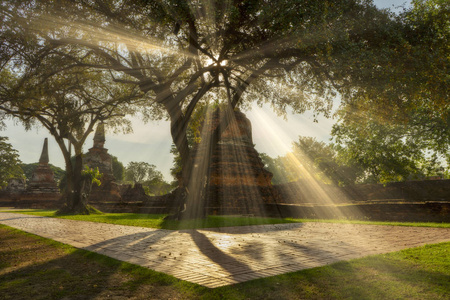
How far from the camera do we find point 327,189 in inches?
1065

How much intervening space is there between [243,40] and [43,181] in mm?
32667

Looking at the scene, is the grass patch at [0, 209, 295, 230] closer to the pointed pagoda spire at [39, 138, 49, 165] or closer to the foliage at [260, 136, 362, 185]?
the pointed pagoda spire at [39, 138, 49, 165]

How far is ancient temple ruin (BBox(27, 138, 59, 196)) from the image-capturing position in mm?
34500

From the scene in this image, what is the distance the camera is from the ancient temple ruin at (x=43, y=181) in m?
34.5

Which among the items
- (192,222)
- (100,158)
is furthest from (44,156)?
(192,222)

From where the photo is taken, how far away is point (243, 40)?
423 inches

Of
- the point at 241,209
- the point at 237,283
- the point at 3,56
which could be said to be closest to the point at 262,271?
the point at 237,283

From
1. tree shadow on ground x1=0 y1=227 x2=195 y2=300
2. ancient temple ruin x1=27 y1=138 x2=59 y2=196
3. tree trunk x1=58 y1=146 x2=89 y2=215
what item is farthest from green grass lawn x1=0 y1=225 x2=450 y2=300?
ancient temple ruin x1=27 y1=138 x2=59 y2=196

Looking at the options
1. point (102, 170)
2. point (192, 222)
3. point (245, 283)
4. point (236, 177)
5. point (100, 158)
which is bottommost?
point (245, 283)

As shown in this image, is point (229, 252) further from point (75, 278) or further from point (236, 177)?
point (236, 177)

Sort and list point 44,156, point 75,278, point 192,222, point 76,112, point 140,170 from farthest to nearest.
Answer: point 140,170
point 44,156
point 76,112
point 192,222
point 75,278

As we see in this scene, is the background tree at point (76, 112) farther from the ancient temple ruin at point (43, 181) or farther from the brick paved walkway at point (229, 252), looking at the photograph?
the ancient temple ruin at point (43, 181)

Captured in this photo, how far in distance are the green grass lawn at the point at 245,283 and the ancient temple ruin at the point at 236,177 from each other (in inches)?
478

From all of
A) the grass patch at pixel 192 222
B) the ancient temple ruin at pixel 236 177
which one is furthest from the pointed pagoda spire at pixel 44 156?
the grass patch at pixel 192 222
